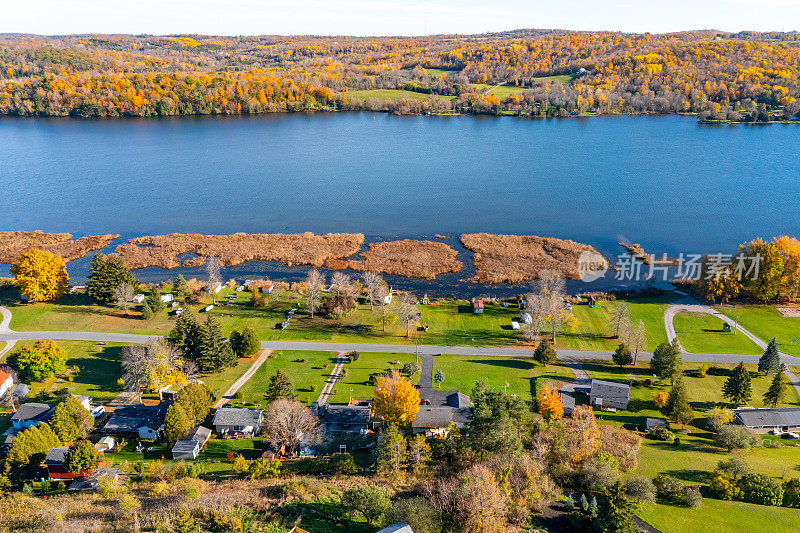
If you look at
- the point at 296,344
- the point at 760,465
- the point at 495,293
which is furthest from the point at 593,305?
the point at 296,344

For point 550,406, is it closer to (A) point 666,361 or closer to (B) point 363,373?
(A) point 666,361

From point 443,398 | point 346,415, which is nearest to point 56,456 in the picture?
point 346,415

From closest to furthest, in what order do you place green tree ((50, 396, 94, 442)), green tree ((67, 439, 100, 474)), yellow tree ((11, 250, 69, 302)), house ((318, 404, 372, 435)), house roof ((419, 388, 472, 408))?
green tree ((67, 439, 100, 474)) → green tree ((50, 396, 94, 442)) → house ((318, 404, 372, 435)) → house roof ((419, 388, 472, 408)) → yellow tree ((11, 250, 69, 302))

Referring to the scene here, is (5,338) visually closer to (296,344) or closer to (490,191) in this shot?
(296,344)

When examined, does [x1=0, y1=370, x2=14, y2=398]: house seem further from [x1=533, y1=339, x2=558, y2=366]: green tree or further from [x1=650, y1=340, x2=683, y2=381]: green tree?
[x1=650, y1=340, x2=683, y2=381]: green tree

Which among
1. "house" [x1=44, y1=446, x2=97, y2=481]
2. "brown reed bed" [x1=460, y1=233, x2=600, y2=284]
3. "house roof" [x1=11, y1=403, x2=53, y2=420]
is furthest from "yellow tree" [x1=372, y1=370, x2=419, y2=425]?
"brown reed bed" [x1=460, y1=233, x2=600, y2=284]
